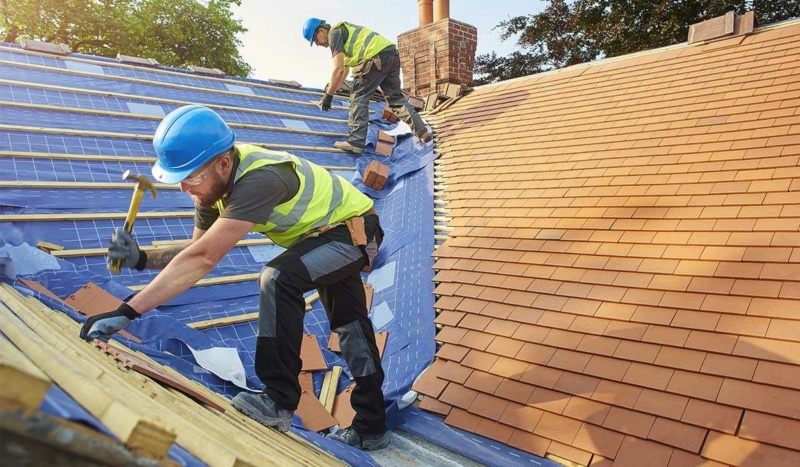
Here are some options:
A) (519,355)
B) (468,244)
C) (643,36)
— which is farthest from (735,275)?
(643,36)

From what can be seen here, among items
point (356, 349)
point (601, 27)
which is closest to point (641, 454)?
point (356, 349)

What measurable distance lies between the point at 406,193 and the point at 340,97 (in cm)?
296

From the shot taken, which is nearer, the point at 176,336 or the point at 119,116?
the point at 176,336

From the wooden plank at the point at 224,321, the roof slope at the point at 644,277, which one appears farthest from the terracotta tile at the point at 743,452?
the wooden plank at the point at 224,321

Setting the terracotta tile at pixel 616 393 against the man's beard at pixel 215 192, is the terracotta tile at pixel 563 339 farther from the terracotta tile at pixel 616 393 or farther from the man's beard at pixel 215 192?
the man's beard at pixel 215 192

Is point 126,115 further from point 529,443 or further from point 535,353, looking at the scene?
point 529,443

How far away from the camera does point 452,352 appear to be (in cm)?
340

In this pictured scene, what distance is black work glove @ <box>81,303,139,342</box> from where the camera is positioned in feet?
6.45

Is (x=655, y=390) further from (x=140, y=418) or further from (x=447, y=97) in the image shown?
(x=447, y=97)

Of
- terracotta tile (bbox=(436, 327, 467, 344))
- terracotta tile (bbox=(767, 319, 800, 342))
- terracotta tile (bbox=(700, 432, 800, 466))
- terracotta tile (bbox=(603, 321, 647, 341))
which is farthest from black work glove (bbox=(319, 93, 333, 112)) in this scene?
terracotta tile (bbox=(700, 432, 800, 466))

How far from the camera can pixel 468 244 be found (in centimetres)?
430

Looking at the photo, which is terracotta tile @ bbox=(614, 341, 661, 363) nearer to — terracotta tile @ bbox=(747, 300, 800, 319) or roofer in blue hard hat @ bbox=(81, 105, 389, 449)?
terracotta tile @ bbox=(747, 300, 800, 319)

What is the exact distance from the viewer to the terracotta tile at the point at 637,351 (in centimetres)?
274

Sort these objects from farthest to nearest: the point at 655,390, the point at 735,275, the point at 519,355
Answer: the point at 519,355
the point at 735,275
the point at 655,390
